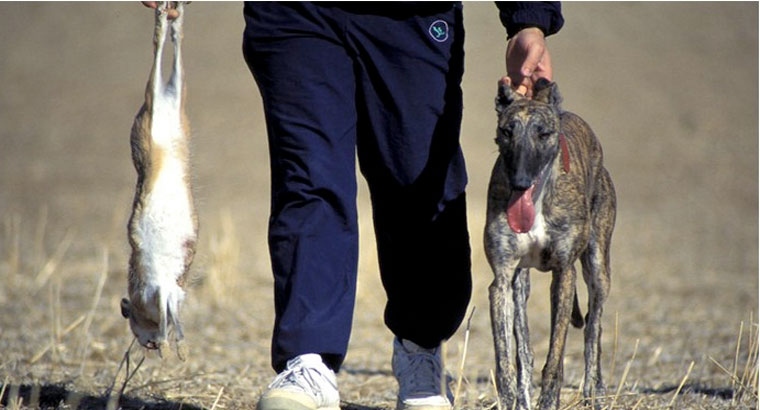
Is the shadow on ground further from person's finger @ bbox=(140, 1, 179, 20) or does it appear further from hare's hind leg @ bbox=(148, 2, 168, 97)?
person's finger @ bbox=(140, 1, 179, 20)

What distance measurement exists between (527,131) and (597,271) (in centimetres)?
127

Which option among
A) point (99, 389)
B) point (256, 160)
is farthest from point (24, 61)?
point (99, 389)

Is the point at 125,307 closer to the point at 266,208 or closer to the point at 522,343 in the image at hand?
the point at 522,343

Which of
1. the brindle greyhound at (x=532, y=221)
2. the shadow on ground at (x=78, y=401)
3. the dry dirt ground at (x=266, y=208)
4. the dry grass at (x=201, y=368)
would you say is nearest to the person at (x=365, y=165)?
the brindle greyhound at (x=532, y=221)

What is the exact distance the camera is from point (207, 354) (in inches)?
301

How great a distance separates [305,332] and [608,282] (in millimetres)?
1931

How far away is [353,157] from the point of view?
4418 millimetres

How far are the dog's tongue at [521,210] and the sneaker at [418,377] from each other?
0.65 meters

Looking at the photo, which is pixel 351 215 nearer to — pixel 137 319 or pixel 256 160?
pixel 137 319

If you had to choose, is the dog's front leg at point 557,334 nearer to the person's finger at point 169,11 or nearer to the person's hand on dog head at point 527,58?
the person's hand on dog head at point 527,58

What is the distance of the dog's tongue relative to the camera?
4641 millimetres

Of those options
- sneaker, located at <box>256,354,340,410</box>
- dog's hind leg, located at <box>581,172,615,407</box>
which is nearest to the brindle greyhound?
dog's hind leg, located at <box>581,172,615,407</box>

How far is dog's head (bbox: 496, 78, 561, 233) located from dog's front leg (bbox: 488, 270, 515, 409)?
0.85 ft

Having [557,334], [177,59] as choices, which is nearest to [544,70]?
[557,334]
